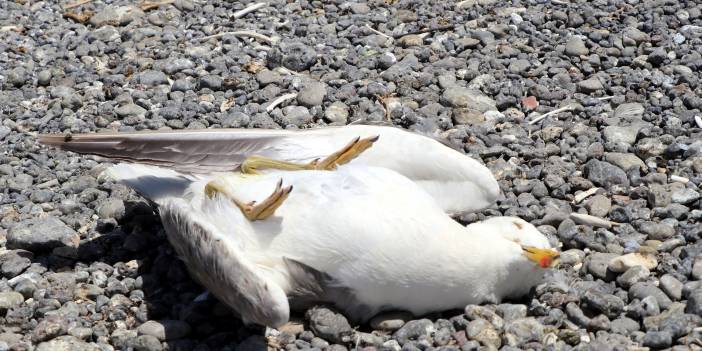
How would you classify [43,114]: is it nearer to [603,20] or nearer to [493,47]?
[493,47]

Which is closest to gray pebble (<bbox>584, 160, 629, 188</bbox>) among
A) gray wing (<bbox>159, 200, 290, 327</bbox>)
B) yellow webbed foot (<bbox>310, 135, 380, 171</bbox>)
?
yellow webbed foot (<bbox>310, 135, 380, 171</bbox>)

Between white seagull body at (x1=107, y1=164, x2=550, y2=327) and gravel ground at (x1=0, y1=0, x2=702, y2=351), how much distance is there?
0.12 metres

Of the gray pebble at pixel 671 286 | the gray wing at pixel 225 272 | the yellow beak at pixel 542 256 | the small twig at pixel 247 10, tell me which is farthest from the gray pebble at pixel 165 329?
the small twig at pixel 247 10

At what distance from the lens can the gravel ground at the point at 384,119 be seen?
4.62m

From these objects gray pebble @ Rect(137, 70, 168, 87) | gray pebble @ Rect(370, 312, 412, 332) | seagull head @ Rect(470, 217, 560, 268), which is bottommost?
gray pebble @ Rect(370, 312, 412, 332)

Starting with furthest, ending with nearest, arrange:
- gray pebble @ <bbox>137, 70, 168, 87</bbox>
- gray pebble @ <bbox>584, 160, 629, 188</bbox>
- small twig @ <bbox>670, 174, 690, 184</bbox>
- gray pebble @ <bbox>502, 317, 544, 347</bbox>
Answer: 1. gray pebble @ <bbox>137, 70, 168, 87</bbox>
2. gray pebble @ <bbox>584, 160, 629, 188</bbox>
3. small twig @ <bbox>670, 174, 690, 184</bbox>
4. gray pebble @ <bbox>502, 317, 544, 347</bbox>

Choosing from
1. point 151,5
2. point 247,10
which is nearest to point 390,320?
point 247,10

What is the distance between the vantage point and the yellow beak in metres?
4.70

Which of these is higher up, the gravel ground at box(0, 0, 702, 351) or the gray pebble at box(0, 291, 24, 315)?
the gray pebble at box(0, 291, 24, 315)

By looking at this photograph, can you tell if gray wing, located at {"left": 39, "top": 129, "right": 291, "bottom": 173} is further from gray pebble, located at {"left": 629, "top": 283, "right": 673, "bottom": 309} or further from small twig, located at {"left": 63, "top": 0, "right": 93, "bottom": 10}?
small twig, located at {"left": 63, "top": 0, "right": 93, "bottom": 10}

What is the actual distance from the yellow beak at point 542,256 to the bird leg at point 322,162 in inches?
40.5

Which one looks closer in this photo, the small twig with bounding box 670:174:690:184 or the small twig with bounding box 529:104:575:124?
the small twig with bounding box 670:174:690:184

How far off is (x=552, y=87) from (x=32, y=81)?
3.78 meters

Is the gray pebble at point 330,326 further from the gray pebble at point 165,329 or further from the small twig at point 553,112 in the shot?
the small twig at point 553,112
